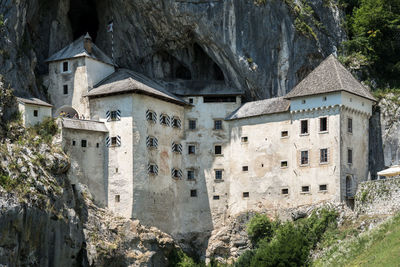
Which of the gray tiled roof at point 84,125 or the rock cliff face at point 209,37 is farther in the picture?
the rock cliff face at point 209,37

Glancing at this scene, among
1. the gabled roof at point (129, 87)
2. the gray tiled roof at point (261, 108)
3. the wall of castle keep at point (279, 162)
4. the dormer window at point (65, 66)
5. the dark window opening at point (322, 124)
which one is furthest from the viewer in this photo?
the dormer window at point (65, 66)

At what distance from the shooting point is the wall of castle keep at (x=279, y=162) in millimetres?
84688

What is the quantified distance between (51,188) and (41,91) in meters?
14.5

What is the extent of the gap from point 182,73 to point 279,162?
18527 mm

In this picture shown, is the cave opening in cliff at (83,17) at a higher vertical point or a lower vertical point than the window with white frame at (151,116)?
higher

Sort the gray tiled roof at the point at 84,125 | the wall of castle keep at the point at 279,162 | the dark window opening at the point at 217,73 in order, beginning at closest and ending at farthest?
the wall of castle keep at the point at 279,162 → the gray tiled roof at the point at 84,125 → the dark window opening at the point at 217,73

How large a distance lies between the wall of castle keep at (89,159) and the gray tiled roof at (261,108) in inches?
569

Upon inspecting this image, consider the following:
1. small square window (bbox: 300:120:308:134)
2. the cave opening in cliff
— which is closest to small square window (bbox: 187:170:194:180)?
small square window (bbox: 300:120:308:134)

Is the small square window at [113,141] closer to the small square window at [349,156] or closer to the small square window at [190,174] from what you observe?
the small square window at [190,174]

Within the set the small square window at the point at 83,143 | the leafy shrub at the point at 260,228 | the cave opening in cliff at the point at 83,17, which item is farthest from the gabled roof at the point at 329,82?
the cave opening in cliff at the point at 83,17

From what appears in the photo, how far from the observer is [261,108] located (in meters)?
90.2

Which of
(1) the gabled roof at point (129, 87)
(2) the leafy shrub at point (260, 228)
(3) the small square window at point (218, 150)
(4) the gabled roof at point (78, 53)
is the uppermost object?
(4) the gabled roof at point (78, 53)

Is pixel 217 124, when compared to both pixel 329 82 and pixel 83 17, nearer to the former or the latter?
pixel 329 82

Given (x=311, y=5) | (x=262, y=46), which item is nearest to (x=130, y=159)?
(x=262, y=46)
